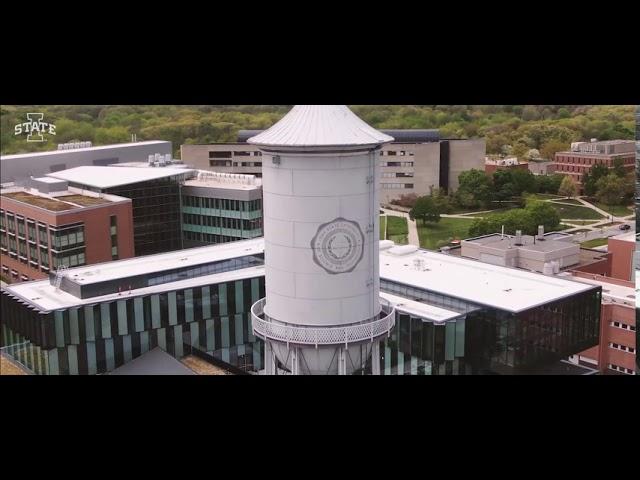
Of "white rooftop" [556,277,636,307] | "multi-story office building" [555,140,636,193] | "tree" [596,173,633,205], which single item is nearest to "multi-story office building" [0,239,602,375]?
"white rooftop" [556,277,636,307]

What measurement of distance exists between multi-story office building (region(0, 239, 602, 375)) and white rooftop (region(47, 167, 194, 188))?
14913 mm

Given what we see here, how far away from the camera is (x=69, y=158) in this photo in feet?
177

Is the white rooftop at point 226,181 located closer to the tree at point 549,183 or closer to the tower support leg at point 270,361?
the tree at point 549,183

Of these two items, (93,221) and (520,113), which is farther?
(520,113)

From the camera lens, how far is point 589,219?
57719 millimetres

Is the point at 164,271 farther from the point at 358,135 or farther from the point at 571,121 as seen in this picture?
the point at 571,121

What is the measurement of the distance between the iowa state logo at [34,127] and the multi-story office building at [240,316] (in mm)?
27219

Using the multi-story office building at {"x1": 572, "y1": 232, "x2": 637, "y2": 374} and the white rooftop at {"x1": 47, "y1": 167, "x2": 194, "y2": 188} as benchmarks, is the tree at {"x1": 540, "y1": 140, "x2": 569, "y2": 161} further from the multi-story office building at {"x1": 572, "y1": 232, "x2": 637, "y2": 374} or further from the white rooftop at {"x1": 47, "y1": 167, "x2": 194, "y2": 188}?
the multi-story office building at {"x1": 572, "y1": 232, "x2": 637, "y2": 374}

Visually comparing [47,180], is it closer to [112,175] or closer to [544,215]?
[112,175]

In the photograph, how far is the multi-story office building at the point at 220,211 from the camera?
152ft

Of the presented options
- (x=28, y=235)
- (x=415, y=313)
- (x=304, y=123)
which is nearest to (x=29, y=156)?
(x=28, y=235)

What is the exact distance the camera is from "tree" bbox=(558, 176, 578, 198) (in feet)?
195

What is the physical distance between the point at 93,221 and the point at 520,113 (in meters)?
47.8

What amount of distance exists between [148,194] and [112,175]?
7.60 ft
